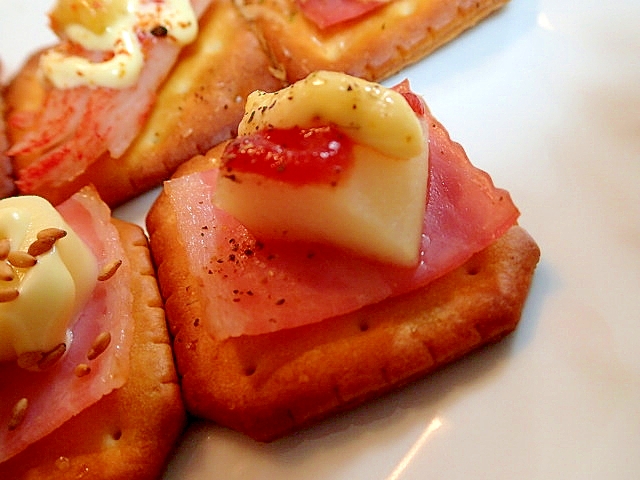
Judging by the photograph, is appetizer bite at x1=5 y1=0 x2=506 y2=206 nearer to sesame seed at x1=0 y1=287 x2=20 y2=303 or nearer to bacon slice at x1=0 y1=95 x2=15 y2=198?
bacon slice at x1=0 y1=95 x2=15 y2=198

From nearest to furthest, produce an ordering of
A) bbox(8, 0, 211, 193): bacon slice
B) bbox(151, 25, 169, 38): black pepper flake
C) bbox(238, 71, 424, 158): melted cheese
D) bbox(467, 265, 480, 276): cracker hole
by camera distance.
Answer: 1. bbox(238, 71, 424, 158): melted cheese
2. bbox(467, 265, 480, 276): cracker hole
3. bbox(8, 0, 211, 193): bacon slice
4. bbox(151, 25, 169, 38): black pepper flake

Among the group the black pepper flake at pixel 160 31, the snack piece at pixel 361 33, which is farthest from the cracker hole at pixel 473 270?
the black pepper flake at pixel 160 31

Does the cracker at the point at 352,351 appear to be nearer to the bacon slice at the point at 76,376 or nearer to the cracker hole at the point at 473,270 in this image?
the cracker hole at the point at 473,270

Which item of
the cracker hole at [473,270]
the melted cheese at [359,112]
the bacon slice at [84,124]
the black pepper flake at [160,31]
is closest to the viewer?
the melted cheese at [359,112]

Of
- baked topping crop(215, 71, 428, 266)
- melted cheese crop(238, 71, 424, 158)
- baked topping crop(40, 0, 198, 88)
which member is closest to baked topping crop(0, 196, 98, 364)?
baked topping crop(215, 71, 428, 266)

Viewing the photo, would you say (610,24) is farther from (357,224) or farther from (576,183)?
(357,224)

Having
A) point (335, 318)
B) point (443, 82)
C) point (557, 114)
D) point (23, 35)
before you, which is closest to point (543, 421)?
point (335, 318)

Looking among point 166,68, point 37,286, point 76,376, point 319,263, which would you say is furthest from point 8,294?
point 166,68
